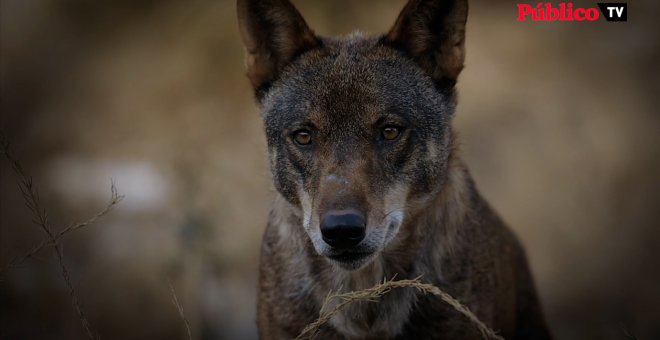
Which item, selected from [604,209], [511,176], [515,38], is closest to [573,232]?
[604,209]

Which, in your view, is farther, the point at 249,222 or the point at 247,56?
the point at 249,222

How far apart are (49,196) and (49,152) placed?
98cm

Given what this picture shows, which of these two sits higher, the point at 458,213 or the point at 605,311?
the point at 458,213

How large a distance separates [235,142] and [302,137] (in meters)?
4.97

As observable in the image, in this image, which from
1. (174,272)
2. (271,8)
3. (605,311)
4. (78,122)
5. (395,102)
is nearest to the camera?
(395,102)

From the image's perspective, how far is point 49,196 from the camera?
767cm

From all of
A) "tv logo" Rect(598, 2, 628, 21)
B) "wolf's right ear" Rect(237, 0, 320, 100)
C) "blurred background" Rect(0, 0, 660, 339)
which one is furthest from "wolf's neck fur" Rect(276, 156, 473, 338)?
"tv logo" Rect(598, 2, 628, 21)

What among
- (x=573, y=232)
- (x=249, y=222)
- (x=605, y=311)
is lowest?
(x=605, y=311)

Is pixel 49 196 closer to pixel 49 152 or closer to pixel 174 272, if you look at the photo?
pixel 49 152

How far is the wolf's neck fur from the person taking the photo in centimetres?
395

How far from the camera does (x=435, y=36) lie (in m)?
4.09

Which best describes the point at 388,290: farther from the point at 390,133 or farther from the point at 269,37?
the point at 269,37

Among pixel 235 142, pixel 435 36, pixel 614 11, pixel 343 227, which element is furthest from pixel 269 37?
pixel 614 11

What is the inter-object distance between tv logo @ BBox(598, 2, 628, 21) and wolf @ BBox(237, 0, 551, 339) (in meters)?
4.87
